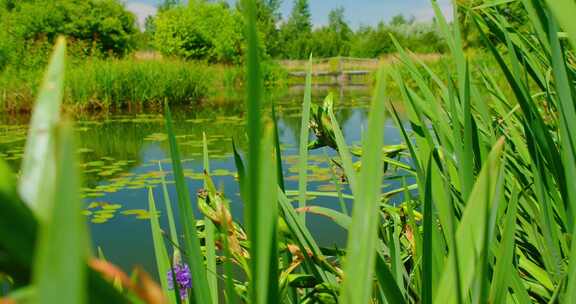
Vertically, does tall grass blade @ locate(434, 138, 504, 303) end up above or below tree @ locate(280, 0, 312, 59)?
below

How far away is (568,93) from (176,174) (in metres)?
0.17

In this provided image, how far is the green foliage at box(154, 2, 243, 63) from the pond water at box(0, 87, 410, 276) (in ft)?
25.1

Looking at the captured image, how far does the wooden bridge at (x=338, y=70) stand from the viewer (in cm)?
1872

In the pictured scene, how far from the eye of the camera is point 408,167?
0.56 m

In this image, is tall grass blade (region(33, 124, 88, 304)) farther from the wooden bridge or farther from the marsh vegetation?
the wooden bridge

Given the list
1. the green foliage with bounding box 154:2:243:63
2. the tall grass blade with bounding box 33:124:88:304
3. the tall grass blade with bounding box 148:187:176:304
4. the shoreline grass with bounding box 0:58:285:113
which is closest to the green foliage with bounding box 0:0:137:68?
the green foliage with bounding box 154:2:243:63

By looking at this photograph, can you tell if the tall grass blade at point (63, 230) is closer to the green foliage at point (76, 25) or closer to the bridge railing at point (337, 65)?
the green foliage at point (76, 25)

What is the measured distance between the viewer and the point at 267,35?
21.2 m

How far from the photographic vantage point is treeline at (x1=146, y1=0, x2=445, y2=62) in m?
15.3

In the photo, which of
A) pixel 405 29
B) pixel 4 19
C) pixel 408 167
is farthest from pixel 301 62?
pixel 408 167

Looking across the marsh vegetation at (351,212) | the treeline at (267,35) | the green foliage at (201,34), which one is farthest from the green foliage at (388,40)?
the marsh vegetation at (351,212)

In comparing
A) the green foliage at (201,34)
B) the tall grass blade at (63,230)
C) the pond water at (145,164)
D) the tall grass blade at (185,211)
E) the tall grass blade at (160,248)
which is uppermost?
the green foliage at (201,34)

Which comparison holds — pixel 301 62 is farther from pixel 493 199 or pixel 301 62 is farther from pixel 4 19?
pixel 493 199

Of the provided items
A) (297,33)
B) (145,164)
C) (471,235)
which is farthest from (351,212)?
(297,33)
